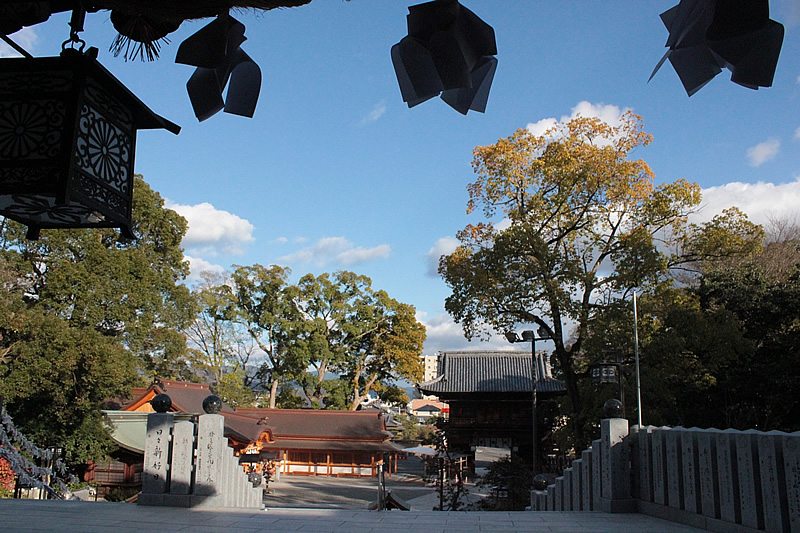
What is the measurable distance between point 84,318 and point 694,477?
1481cm

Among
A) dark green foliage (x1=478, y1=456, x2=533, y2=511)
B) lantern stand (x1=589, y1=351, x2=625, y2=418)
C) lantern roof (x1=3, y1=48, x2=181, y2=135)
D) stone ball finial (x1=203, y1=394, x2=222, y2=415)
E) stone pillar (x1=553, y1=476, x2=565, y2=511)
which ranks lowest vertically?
dark green foliage (x1=478, y1=456, x2=533, y2=511)

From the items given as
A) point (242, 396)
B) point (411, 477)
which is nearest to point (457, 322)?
point (411, 477)

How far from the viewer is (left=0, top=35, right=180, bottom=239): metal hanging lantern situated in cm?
163

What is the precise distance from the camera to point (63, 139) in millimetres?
1643

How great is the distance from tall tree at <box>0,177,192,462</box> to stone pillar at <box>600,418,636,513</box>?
1210 cm

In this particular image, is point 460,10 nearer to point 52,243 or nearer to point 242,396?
point 52,243

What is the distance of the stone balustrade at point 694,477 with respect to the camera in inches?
127

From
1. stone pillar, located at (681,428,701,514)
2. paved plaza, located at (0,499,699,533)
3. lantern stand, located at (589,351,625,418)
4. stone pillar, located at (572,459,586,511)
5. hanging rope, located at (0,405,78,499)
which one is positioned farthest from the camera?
lantern stand, located at (589,351,625,418)

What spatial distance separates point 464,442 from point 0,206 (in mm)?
22873

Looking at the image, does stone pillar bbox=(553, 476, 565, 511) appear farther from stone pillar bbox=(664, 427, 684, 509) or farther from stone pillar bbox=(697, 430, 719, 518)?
stone pillar bbox=(697, 430, 719, 518)

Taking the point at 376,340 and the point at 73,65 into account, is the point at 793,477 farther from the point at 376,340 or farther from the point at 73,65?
the point at 376,340

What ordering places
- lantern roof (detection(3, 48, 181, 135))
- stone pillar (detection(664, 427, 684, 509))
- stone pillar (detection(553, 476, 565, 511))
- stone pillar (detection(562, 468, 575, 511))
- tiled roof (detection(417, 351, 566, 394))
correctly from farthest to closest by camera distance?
tiled roof (detection(417, 351, 566, 394)) → stone pillar (detection(553, 476, 565, 511)) → stone pillar (detection(562, 468, 575, 511)) → stone pillar (detection(664, 427, 684, 509)) → lantern roof (detection(3, 48, 181, 135))

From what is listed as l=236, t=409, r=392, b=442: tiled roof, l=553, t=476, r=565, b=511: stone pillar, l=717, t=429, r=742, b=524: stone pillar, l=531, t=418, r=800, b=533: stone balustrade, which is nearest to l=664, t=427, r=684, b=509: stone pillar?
l=531, t=418, r=800, b=533: stone balustrade

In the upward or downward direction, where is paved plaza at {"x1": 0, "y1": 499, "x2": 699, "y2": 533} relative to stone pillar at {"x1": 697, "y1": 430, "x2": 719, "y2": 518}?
downward
